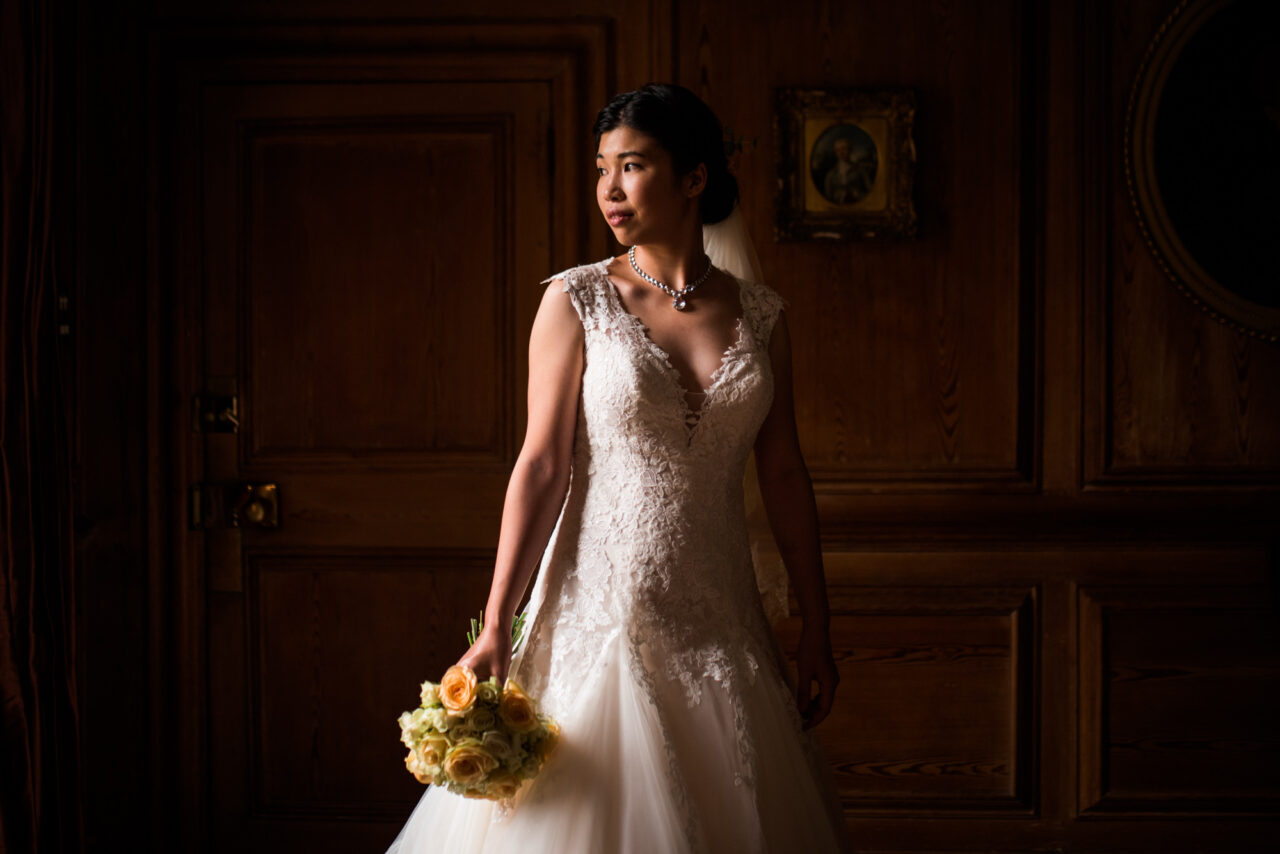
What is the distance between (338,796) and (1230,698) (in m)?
2.39

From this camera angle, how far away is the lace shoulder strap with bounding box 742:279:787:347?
1.90 metres

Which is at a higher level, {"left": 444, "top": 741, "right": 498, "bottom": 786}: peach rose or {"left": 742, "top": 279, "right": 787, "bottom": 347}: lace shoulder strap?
{"left": 742, "top": 279, "right": 787, "bottom": 347}: lace shoulder strap

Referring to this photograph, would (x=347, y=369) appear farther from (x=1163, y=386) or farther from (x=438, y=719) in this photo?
(x=1163, y=386)

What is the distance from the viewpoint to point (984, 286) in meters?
2.83

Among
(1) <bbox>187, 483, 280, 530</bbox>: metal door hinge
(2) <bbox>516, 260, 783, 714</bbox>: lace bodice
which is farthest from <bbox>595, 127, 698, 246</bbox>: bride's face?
(1) <bbox>187, 483, 280, 530</bbox>: metal door hinge

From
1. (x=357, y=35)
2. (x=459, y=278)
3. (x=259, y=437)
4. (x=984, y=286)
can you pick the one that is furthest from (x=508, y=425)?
(x=984, y=286)

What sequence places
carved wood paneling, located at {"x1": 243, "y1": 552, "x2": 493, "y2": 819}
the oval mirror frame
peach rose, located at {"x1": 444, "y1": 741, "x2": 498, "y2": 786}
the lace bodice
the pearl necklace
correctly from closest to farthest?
peach rose, located at {"x1": 444, "y1": 741, "x2": 498, "y2": 786} < the lace bodice < the pearl necklace < the oval mirror frame < carved wood paneling, located at {"x1": 243, "y1": 552, "x2": 493, "y2": 819}

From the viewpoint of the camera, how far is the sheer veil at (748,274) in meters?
2.06

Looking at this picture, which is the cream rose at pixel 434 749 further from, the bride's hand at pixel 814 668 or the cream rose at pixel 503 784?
the bride's hand at pixel 814 668

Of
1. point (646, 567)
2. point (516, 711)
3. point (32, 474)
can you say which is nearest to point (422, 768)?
point (516, 711)

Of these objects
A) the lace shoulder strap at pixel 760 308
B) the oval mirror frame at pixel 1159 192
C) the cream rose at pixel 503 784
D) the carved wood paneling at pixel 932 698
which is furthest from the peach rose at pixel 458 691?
the oval mirror frame at pixel 1159 192

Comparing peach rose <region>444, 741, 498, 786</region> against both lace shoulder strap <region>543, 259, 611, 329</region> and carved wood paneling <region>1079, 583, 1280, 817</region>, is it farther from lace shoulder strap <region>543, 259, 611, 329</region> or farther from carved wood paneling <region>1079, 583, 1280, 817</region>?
carved wood paneling <region>1079, 583, 1280, 817</region>

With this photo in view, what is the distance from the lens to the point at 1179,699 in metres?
2.86

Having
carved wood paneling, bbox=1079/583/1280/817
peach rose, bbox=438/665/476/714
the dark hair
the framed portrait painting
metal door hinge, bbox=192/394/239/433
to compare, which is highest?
the framed portrait painting
